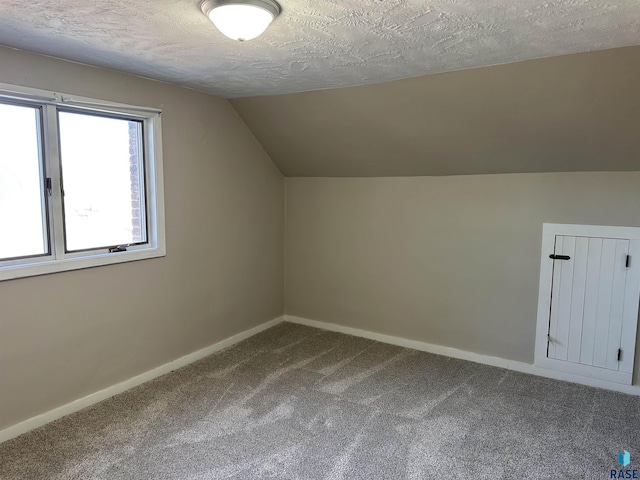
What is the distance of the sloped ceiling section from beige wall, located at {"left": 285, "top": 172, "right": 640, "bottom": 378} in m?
0.16

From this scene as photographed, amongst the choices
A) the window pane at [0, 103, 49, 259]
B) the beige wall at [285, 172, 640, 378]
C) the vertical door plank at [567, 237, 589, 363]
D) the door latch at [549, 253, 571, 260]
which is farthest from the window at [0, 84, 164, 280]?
the vertical door plank at [567, 237, 589, 363]

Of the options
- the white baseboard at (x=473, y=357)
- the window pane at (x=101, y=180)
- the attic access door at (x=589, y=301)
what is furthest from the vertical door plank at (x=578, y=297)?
the window pane at (x=101, y=180)

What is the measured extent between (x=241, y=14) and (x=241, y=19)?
22mm

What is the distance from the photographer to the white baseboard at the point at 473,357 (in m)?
2.98

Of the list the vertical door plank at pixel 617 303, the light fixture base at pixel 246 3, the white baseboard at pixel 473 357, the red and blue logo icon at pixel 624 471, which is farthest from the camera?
the white baseboard at pixel 473 357

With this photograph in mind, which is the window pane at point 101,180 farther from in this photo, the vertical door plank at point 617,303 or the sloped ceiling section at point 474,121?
the vertical door plank at point 617,303

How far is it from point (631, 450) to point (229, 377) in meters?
2.41

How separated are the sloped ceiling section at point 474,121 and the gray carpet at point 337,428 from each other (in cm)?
156

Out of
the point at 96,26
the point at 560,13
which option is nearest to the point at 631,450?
the point at 560,13

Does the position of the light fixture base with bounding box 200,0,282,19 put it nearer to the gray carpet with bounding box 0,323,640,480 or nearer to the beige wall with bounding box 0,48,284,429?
the beige wall with bounding box 0,48,284,429

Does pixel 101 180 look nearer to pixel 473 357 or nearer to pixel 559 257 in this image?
pixel 473 357

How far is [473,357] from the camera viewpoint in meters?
3.44

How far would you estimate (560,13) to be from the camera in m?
1.65

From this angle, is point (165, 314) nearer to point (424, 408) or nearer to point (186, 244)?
point (186, 244)
